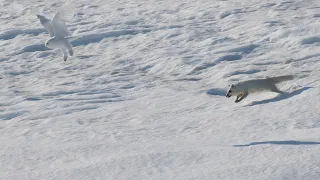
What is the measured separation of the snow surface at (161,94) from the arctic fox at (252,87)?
155 mm

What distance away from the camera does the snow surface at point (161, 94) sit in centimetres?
707

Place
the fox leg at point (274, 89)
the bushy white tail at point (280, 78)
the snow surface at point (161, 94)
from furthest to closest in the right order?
the bushy white tail at point (280, 78), the fox leg at point (274, 89), the snow surface at point (161, 94)

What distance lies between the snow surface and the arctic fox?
15 cm

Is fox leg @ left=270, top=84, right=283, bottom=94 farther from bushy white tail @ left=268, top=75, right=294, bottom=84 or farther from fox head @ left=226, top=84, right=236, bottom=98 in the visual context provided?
fox head @ left=226, top=84, right=236, bottom=98

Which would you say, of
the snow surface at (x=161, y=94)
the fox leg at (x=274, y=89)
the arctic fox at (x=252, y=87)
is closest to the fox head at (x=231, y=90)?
the arctic fox at (x=252, y=87)

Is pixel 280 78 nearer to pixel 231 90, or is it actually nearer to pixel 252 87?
pixel 252 87

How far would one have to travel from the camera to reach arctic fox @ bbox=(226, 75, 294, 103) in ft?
31.0

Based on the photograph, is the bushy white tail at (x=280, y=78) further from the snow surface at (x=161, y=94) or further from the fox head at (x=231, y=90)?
the fox head at (x=231, y=90)

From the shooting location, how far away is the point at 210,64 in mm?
12633

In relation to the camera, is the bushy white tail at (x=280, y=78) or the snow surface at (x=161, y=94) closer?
the snow surface at (x=161, y=94)

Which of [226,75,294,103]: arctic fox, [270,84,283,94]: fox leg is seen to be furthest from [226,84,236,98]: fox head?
[270,84,283,94]: fox leg

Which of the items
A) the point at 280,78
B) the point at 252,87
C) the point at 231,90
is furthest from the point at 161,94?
the point at 280,78

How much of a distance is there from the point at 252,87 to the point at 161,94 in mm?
1892

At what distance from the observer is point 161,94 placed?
11.1 meters
